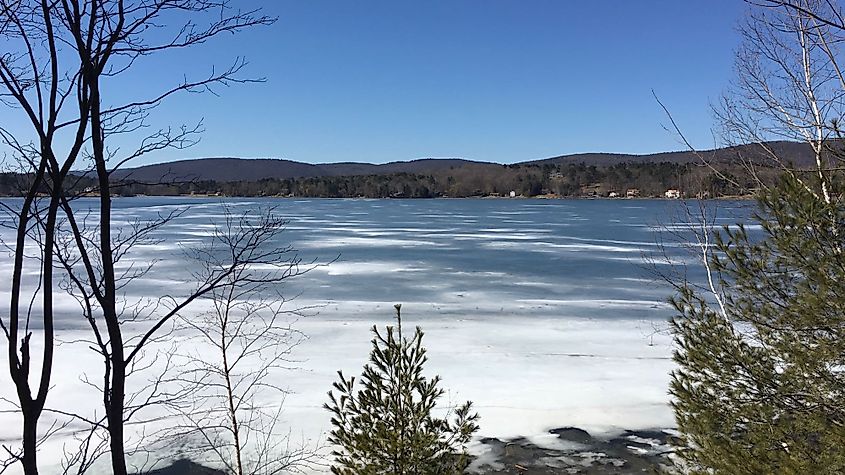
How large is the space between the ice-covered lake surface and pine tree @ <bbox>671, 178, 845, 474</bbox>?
1.19 meters

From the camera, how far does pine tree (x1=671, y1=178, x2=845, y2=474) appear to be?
365 cm

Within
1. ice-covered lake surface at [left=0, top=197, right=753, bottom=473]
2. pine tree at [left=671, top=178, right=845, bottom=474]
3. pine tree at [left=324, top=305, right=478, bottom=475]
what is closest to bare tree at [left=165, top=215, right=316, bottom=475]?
ice-covered lake surface at [left=0, top=197, right=753, bottom=473]

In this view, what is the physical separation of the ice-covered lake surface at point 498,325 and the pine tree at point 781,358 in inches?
47.0

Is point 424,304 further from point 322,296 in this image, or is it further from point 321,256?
point 321,256

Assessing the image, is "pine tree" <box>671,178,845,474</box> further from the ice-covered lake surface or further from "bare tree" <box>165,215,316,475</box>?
"bare tree" <box>165,215,316,475</box>

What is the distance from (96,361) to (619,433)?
7324mm

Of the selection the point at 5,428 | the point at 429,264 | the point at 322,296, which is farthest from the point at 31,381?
the point at 429,264

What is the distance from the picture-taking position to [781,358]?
4234 millimetres

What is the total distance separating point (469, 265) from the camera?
61.0ft

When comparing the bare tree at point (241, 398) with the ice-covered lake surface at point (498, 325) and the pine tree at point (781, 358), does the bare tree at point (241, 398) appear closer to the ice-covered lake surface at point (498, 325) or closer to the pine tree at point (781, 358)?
the ice-covered lake surface at point (498, 325)

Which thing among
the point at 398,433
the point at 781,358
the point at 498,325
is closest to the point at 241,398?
the point at 398,433

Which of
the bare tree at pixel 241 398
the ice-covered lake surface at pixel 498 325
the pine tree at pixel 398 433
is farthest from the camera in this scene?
the ice-covered lake surface at pixel 498 325

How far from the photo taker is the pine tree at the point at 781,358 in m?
3.65

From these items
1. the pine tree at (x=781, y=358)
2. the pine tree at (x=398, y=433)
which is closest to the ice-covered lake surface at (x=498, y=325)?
the pine tree at (x=781, y=358)
